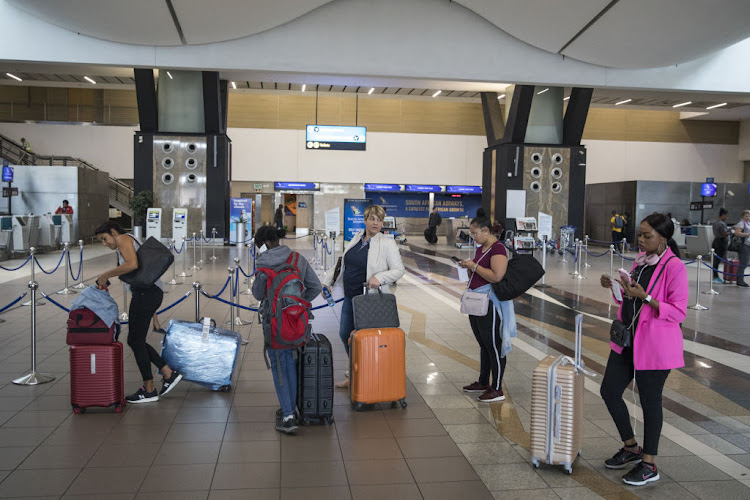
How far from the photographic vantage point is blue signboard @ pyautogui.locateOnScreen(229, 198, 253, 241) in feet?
77.0

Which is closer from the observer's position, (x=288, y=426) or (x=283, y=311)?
(x=283, y=311)

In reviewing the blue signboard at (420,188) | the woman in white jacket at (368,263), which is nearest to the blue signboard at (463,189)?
the blue signboard at (420,188)

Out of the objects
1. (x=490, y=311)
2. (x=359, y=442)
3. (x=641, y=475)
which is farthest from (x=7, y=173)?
(x=641, y=475)

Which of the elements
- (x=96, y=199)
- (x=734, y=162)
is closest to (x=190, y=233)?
(x=96, y=199)

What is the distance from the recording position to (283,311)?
448cm

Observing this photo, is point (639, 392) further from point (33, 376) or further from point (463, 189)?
point (463, 189)

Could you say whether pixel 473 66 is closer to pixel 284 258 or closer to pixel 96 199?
pixel 284 258

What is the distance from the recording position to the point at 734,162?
36.2m

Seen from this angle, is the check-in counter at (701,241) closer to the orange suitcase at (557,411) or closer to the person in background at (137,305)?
the orange suitcase at (557,411)

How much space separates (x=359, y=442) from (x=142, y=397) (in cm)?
199

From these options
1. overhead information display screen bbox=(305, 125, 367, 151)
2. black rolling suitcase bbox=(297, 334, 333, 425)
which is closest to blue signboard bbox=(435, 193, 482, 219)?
overhead information display screen bbox=(305, 125, 367, 151)

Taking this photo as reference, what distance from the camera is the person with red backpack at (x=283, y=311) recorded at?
449 cm

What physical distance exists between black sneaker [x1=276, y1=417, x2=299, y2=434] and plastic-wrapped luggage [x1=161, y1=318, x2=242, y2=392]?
3.86 ft

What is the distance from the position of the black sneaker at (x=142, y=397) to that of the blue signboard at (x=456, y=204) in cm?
Result: 3057
